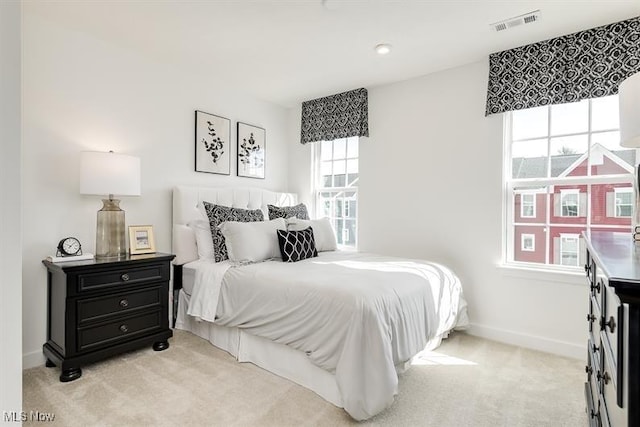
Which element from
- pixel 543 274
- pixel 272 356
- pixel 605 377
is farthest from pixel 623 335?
pixel 543 274

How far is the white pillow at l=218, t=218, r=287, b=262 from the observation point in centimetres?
284

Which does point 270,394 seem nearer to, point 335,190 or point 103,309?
point 103,309

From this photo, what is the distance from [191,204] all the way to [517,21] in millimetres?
3092

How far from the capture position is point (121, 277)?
2473mm

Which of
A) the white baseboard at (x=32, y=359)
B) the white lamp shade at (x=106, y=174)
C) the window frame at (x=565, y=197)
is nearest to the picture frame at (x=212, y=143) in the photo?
the white lamp shade at (x=106, y=174)

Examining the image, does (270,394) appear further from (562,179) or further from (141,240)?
(562,179)

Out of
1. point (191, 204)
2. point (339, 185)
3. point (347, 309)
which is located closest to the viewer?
point (347, 309)

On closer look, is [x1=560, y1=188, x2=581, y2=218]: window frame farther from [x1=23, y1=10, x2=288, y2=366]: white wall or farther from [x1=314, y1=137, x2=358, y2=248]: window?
[x1=23, y1=10, x2=288, y2=366]: white wall

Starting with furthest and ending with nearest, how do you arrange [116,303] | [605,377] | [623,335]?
1. [116,303]
2. [605,377]
3. [623,335]

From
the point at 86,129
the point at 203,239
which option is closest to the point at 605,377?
the point at 203,239

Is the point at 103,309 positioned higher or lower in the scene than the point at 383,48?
lower

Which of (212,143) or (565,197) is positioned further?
(212,143)

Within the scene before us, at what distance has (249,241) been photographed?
2.88 m

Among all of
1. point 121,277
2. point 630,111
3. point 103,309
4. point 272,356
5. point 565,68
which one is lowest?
point 272,356
